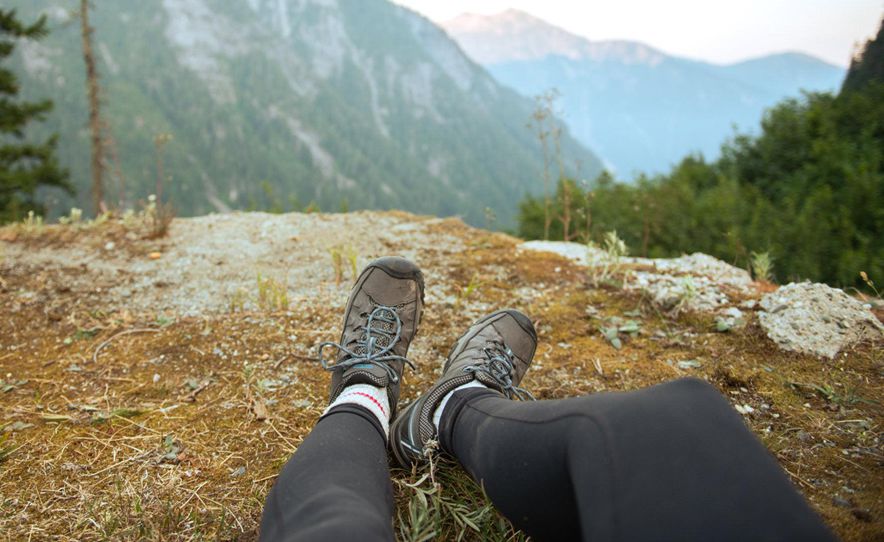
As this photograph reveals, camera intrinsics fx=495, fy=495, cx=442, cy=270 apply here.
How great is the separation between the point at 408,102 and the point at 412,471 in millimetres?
178869

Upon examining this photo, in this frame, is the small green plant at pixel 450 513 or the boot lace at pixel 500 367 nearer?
the small green plant at pixel 450 513

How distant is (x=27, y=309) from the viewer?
2.67 m

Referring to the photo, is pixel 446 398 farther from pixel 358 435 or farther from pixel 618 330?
pixel 618 330

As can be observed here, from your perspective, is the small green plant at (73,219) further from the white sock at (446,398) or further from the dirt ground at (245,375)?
the white sock at (446,398)

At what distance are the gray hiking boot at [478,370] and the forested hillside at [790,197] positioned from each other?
476 centimetres

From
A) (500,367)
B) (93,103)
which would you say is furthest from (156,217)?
(93,103)

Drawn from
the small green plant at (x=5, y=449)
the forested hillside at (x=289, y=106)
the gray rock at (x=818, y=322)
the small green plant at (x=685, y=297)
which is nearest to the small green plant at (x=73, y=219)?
the small green plant at (x=5, y=449)

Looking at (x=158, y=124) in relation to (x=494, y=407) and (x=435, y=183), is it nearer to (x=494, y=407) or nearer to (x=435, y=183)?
(x=435, y=183)

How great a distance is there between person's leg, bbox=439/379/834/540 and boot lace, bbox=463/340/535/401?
1.52 feet

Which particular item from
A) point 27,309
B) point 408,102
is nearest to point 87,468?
point 27,309

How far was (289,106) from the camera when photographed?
132 meters

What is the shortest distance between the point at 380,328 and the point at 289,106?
143226mm

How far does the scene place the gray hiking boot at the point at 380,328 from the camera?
174 centimetres

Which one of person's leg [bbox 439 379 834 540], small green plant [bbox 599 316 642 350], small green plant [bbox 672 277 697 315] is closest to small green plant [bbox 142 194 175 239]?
small green plant [bbox 599 316 642 350]
